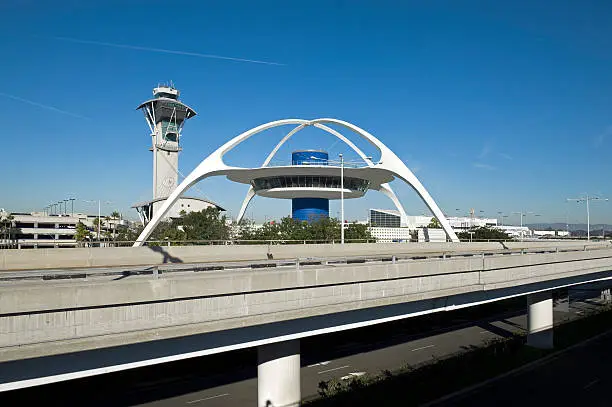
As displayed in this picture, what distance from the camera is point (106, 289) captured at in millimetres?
9461

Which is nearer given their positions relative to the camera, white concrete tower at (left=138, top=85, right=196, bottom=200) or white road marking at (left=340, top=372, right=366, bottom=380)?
white road marking at (left=340, top=372, right=366, bottom=380)

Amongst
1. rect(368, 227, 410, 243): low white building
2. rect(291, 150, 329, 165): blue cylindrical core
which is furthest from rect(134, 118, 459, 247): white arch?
rect(368, 227, 410, 243): low white building

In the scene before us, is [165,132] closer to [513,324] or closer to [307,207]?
[307,207]

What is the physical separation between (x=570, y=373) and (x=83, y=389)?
78.9 feet

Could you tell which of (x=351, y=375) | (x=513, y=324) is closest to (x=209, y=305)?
(x=351, y=375)

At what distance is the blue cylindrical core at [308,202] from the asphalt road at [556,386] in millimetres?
63328

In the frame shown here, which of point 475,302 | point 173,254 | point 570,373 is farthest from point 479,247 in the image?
point 173,254

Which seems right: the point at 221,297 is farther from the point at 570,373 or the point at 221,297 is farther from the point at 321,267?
the point at 570,373

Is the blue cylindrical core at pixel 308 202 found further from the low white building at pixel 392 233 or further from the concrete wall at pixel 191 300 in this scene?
the concrete wall at pixel 191 300

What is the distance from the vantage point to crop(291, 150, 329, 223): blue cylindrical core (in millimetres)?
88938

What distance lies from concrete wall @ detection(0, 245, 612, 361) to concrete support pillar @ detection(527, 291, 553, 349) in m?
12.6

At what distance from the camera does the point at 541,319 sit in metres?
28.0

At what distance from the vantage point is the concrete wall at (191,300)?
8719mm

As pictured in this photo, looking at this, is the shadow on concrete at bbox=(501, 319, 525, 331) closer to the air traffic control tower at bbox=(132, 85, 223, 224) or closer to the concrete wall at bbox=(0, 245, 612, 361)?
the concrete wall at bbox=(0, 245, 612, 361)
